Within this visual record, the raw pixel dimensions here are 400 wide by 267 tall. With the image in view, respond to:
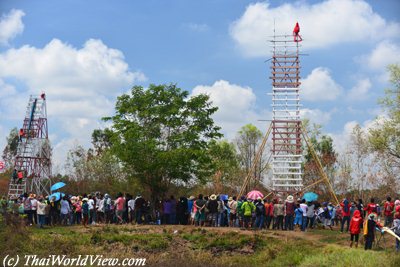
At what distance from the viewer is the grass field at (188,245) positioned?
19875mm

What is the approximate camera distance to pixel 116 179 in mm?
43156

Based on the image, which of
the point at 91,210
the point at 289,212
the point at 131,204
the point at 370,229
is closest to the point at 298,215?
the point at 289,212

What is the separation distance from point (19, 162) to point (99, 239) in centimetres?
2162

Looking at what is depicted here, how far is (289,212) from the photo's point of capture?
938 inches

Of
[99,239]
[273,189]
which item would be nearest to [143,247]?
[99,239]

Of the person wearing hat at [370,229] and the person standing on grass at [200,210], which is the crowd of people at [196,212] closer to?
the person standing on grass at [200,210]

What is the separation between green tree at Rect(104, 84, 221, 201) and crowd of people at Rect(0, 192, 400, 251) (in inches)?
122

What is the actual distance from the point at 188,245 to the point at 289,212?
4.92 metres

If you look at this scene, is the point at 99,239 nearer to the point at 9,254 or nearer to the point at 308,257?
the point at 9,254

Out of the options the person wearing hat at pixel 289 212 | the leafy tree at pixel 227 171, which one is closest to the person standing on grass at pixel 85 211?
the person wearing hat at pixel 289 212

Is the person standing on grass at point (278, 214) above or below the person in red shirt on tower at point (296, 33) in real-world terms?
below

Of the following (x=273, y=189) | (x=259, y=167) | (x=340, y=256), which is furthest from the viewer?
(x=259, y=167)

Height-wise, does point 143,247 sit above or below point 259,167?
below

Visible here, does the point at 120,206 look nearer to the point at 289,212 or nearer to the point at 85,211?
the point at 85,211
